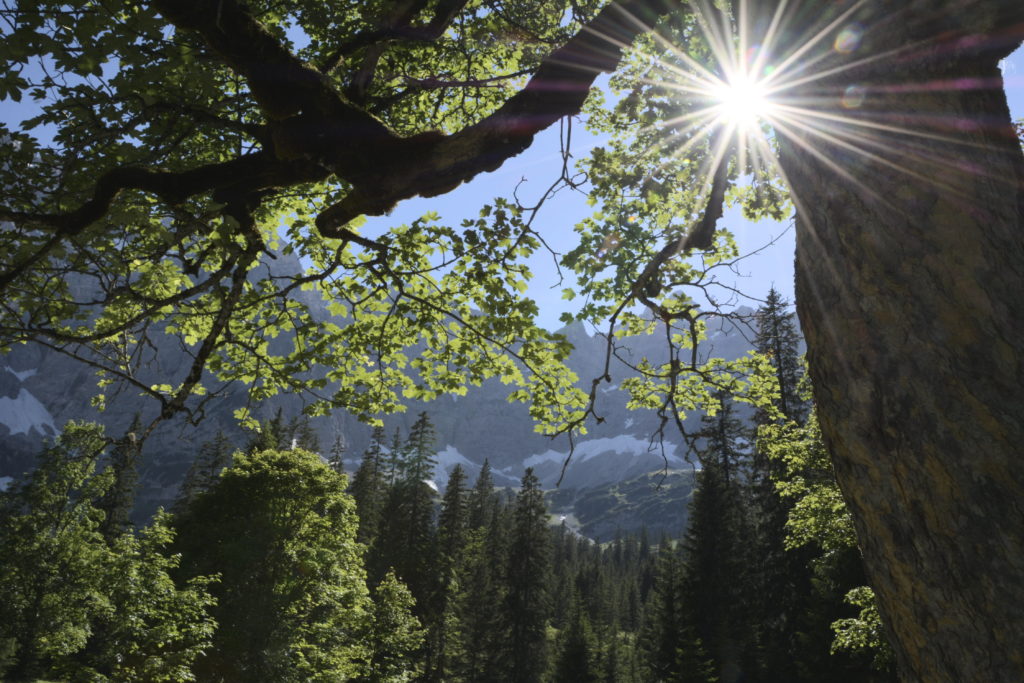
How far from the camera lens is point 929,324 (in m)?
1.71

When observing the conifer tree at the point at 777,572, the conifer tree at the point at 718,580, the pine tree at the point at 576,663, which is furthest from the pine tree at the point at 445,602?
the conifer tree at the point at 777,572

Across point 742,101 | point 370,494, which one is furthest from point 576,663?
point 742,101

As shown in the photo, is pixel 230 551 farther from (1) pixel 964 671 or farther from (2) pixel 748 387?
(1) pixel 964 671

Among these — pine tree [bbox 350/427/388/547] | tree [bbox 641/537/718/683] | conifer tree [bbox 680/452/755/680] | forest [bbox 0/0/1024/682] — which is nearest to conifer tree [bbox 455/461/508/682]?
pine tree [bbox 350/427/388/547]

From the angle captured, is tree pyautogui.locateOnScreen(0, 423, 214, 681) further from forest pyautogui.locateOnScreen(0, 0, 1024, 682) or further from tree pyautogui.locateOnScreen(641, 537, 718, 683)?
tree pyautogui.locateOnScreen(641, 537, 718, 683)

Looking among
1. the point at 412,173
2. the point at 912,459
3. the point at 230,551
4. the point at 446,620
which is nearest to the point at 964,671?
the point at 912,459

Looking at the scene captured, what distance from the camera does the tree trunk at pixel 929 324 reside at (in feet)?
4.93

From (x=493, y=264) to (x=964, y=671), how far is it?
226 inches

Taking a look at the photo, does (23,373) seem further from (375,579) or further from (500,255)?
(500,255)

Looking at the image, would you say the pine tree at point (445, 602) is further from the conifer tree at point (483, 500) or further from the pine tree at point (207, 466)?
the pine tree at point (207, 466)

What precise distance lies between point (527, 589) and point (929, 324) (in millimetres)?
42826

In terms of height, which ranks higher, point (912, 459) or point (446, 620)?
point (446, 620)

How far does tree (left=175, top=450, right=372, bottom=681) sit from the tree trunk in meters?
19.4

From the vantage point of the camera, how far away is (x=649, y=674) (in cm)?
3534
